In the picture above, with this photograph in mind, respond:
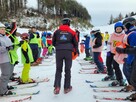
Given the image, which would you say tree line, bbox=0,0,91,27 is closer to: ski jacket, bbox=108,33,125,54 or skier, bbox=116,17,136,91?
ski jacket, bbox=108,33,125,54

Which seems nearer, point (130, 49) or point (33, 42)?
point (130, 49)

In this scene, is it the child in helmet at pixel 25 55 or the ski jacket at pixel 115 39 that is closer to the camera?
the ski jacket at pixel 115 39

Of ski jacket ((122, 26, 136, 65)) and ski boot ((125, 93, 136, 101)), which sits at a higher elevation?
ski jacket ((122, 26, 136, 65))

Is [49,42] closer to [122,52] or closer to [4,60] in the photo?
[4,60]

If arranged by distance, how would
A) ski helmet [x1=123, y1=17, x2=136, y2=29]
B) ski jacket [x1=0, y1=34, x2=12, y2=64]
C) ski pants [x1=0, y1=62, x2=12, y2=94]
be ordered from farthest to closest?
ski pants [x1=0, y1=62, x2=12, y2=94] → ski jacket [x1=0, y1=34, x2=12, y2=64] → ski helmet [x1=123, y1=17, x2=136, y2=29]

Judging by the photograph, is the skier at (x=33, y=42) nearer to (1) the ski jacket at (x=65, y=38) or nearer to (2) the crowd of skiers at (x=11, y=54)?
(2) the crowd of skiers at (x=11, y=54)

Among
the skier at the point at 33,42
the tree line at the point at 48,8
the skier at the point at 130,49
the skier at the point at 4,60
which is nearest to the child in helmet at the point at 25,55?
the skier at the point at 4,60

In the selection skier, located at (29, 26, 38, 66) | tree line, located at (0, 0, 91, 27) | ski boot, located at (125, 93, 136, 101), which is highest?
tree line, located at (0, 0, 91, 27)

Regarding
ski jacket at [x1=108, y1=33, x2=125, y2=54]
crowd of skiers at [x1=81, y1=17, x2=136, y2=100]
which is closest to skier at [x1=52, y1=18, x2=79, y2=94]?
crowd of skiers at [x1=81, y1=17, x2=136, y2=100]

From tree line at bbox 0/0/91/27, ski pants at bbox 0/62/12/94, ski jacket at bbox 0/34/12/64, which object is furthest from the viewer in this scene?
tree line at bbox 0/0/91/27

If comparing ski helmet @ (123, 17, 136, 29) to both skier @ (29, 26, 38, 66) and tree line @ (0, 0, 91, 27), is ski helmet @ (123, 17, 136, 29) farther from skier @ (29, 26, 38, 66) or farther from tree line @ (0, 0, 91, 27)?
tree line @ (0, 0, 91, 27)

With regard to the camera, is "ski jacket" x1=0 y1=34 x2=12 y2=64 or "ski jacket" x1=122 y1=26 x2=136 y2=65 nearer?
"ski jacket" x1=122 y1=26 x2=136 y2=65

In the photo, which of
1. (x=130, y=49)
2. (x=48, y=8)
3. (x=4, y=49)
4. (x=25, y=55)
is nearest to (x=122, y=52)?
(x=130, y=49)

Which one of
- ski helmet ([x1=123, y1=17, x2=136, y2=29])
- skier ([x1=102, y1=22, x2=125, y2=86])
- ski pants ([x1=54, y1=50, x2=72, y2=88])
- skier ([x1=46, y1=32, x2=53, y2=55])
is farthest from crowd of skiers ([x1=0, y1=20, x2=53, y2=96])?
skier ([x1=46, y1=32, x2=53, y2=55])
